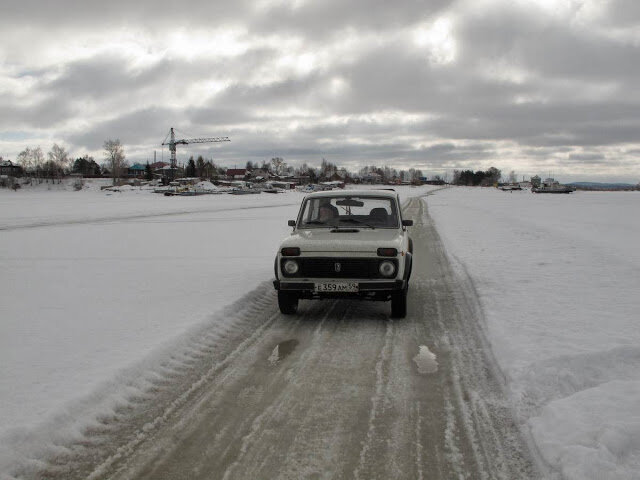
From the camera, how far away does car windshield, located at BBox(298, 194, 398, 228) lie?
26.0 feet

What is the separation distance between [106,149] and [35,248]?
137346mm

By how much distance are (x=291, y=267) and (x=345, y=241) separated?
32.3 inches

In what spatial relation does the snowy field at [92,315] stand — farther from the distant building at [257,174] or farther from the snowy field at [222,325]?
the distant building at [257,174]

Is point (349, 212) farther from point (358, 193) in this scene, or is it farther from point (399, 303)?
point (399, 303)

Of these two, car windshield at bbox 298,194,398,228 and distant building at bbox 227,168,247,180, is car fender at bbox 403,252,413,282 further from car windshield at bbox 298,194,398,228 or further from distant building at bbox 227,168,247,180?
distant building at bbox 227,168,247,180

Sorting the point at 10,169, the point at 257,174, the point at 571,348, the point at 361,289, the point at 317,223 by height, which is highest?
the point at 257,174

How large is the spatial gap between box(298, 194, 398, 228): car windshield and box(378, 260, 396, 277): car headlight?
1.22 meters

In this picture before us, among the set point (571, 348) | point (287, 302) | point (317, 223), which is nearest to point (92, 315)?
point (287, 302)

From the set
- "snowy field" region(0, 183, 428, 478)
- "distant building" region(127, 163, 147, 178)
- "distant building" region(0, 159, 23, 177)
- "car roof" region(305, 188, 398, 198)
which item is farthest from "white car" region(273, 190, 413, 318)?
"distant building" region(127, 163, 147, 178)

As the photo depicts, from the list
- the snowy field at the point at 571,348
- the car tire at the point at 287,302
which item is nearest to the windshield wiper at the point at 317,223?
the car tire at the point at 287,302

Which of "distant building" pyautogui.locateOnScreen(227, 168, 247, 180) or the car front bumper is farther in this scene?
"distant building" pyautogui.locateOnScreen(227, 168, 247, 180)

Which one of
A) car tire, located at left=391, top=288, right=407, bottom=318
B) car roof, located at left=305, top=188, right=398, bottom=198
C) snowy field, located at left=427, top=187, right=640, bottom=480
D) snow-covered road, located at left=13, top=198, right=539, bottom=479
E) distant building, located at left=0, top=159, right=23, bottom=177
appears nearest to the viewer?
snow-covered road, located at left=13, top=198, right=539, bottom=479

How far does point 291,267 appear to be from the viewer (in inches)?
271

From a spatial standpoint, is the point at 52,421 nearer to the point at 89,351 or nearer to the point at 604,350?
the point at 89,351
